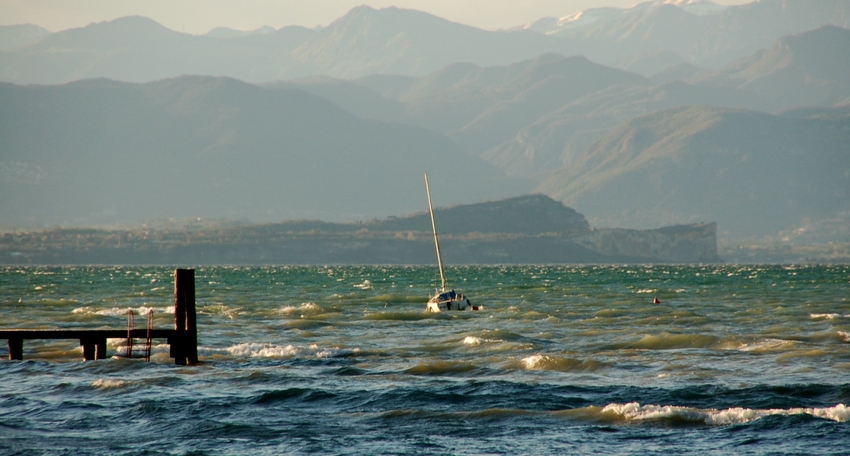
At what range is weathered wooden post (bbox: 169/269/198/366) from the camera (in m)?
33.2

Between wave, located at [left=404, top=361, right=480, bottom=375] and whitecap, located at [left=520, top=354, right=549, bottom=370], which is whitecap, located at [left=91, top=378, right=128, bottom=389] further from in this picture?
whitecap, located at [left=520, top=354, right=549, bottom=370]

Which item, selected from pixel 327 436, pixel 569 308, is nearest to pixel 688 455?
pixel 327 436

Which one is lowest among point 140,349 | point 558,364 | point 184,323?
point 558,364

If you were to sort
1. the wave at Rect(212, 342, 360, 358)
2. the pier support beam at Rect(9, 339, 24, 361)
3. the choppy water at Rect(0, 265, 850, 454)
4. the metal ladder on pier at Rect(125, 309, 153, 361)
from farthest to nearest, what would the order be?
the wave at Rect(212, 342, 360, 358), the pier support beam at Rect(9, 339, 24, 361), the metal ladder on pier at Rect(125, 309, 153, 361), the choppy water at Rect(0, 265, 850, 454)

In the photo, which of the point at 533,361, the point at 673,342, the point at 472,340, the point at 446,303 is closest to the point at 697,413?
the point at 533,361

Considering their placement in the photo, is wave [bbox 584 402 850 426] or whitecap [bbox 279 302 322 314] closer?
wave [bbox 584 402 850 426]

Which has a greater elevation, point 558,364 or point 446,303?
point 446,303

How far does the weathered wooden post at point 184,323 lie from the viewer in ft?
109

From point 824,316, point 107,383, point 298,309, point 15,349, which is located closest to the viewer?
point 107,383

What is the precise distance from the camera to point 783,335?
43469mm

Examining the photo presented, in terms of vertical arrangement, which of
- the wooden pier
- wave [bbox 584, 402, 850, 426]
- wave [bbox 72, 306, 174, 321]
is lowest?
wave [bbox 584, 402, 850, 426]

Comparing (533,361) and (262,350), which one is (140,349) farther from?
(533,361)

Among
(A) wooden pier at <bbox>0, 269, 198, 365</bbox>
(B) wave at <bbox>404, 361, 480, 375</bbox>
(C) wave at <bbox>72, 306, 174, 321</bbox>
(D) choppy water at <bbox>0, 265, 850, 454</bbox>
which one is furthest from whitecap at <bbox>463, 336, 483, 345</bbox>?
(C) wave at <bbox>72, 306, 174, 321</bbox>

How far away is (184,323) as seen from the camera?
33562 mm
